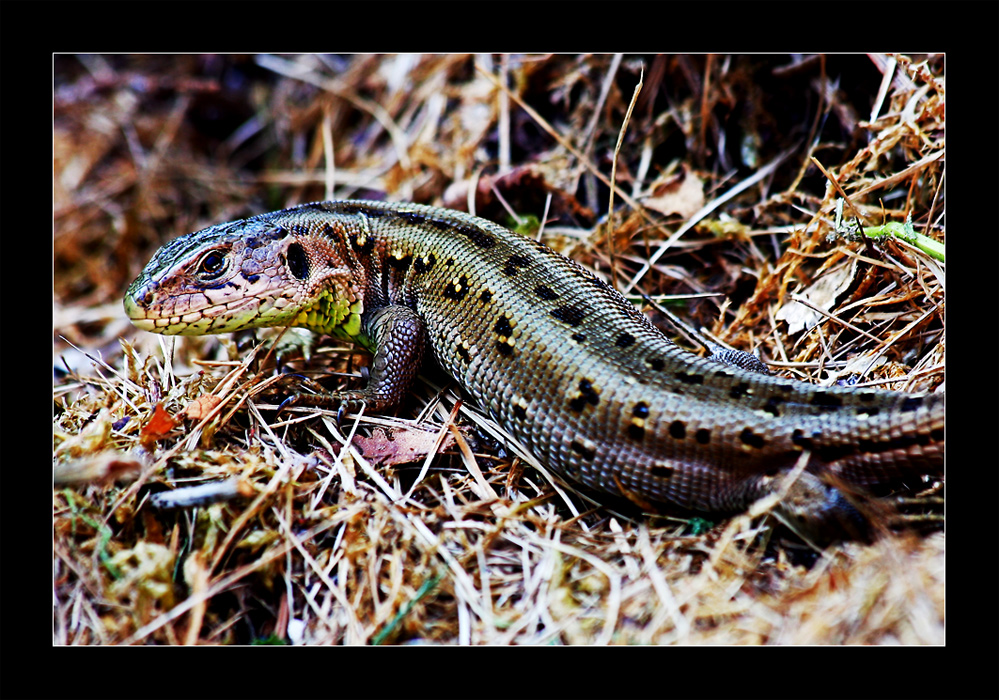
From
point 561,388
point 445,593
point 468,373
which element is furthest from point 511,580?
point 468,373

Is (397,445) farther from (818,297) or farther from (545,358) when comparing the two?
(818,297)

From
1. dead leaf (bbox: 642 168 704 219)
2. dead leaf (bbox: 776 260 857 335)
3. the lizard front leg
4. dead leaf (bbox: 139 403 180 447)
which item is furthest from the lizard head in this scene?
dead leaf (bbox: 776 260 857 335)

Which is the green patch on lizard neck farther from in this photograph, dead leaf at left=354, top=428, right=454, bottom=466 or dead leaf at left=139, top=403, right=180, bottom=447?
dead leaf at left=139, top=403, right=180, bottom=447

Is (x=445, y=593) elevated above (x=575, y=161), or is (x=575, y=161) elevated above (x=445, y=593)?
(x=575, y=161)

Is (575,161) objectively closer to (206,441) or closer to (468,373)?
(468,373)

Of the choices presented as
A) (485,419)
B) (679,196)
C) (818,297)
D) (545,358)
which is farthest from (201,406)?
(818,297)

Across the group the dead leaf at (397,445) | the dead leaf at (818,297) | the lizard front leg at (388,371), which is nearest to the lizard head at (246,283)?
the lizard front leg at (388,371)
